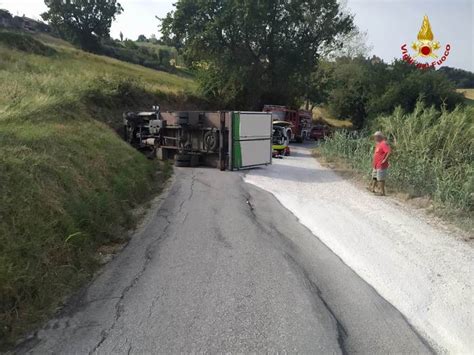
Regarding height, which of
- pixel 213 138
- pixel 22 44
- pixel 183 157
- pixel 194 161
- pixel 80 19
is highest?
pixel 80 19

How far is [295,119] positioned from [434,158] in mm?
21383

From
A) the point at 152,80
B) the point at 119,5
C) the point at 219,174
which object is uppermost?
the point at 119,5

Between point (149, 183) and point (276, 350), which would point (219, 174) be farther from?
point (276, 350)

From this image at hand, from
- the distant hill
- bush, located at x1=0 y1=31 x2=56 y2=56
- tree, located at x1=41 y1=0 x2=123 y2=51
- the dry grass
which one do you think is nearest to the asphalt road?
bush, located at x1=0 y1=31 x2=56 y2=56

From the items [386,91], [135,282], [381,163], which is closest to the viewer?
[135,282]

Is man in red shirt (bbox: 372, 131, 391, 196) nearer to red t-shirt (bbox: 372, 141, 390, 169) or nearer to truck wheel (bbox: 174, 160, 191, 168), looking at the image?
red t-shirt (bbox: 372, 141, 390, 169)

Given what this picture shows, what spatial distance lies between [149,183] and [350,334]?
8.40 metres

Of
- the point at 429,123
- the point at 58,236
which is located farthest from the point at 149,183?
the point at 429,123

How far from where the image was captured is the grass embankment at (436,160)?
868cm

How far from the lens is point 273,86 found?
114 ft

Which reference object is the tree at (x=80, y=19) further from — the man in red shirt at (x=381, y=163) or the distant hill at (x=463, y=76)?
the man in red shirt at (x=381, y=163)

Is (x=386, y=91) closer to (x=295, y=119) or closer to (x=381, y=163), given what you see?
(x=295, y=119)

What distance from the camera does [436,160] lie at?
11070 mm

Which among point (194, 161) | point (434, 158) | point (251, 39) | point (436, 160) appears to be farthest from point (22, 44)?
point (436, 160)
